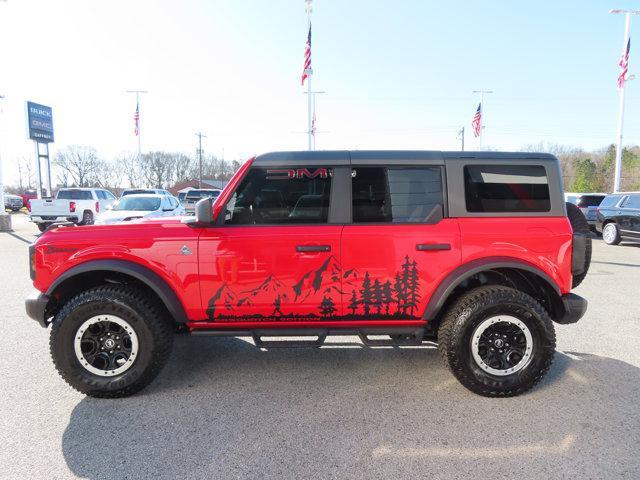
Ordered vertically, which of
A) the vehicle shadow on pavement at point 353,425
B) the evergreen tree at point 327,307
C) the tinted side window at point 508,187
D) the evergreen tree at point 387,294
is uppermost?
the tinted side window at point 508,187

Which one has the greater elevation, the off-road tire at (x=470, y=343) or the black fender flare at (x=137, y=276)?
the black fender flare at (x=137, y=276)

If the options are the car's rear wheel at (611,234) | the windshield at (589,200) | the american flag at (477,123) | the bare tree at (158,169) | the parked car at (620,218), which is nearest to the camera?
the parked car at (620,218)

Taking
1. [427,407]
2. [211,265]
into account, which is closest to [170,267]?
[211,265]

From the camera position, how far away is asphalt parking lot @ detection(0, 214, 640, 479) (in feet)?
8.01

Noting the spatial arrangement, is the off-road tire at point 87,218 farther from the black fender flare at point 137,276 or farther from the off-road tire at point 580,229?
the off-road tire at point 580,229

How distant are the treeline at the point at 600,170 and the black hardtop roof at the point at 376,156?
5392 centimetres

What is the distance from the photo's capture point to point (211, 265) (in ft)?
10.6

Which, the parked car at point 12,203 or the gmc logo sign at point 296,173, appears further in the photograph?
the parked car at point 12,203

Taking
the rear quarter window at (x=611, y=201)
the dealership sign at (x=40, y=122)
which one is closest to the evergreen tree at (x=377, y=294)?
the rear quarter window at (x=611, y=201)

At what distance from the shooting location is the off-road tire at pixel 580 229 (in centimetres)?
344

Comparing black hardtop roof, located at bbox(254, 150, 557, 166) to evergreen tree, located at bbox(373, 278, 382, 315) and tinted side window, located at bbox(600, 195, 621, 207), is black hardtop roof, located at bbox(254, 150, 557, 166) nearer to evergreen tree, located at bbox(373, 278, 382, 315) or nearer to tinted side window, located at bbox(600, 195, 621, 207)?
evergreen tree, located at bbox(373, 278, 382, 315)

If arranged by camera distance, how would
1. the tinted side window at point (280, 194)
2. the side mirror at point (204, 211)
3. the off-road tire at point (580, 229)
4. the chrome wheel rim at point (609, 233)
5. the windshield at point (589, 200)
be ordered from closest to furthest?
the side mirror at point (204, 211) < the tinted side window at point (280, 194) < the off-road tire at point (580, 229) < the chrome wheel rim at point (609, 233) < the windshield at point (589, 200)

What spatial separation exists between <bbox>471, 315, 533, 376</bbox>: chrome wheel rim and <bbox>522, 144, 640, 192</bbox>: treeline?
54.2 meters

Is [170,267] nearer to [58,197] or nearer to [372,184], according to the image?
[372,184]
